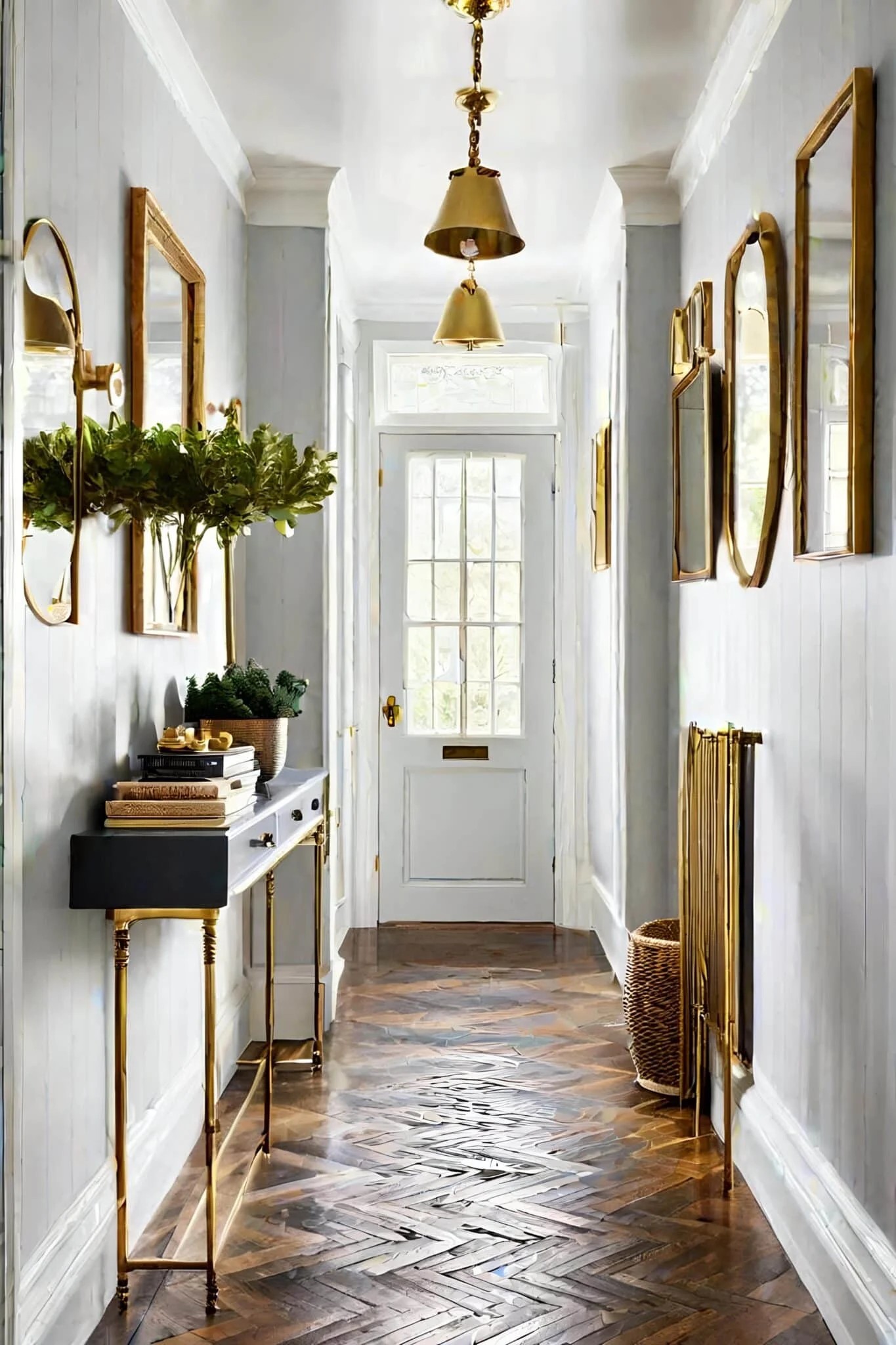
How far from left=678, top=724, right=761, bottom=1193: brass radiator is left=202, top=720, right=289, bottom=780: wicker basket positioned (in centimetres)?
119

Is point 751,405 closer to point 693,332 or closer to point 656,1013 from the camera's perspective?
point 693,332

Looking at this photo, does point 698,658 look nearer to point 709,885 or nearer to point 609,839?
point 709,885

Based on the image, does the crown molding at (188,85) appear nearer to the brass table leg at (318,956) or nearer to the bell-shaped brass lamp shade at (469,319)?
the bell-shaped brass lamp shade at (469,319)

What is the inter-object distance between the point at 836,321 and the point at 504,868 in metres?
4.22

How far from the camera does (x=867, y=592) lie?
7.70 ft

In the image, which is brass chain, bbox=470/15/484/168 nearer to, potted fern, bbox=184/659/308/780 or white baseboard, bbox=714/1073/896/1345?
potted fern, bbox=184/659/308/780

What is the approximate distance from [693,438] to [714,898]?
4.98 feet

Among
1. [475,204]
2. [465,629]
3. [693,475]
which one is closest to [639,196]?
[693,475]

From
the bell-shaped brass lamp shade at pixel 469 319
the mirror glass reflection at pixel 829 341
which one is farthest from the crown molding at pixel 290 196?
the mirror glass reflection at pixel 829 341

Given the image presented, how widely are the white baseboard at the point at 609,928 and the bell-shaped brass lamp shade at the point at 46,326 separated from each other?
297 centimetres

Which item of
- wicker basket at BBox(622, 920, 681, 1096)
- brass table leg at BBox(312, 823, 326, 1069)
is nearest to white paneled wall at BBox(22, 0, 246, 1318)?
brass table leg at BBox(312, 823, 326, 1069)

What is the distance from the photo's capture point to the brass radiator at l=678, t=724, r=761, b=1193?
327cm

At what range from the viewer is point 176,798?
8.53 feet

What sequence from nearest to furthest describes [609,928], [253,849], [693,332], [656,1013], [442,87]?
1. [253,849]
2. [442,87]
3. [656,1013]
4. [693,332]
5. [609,928]
